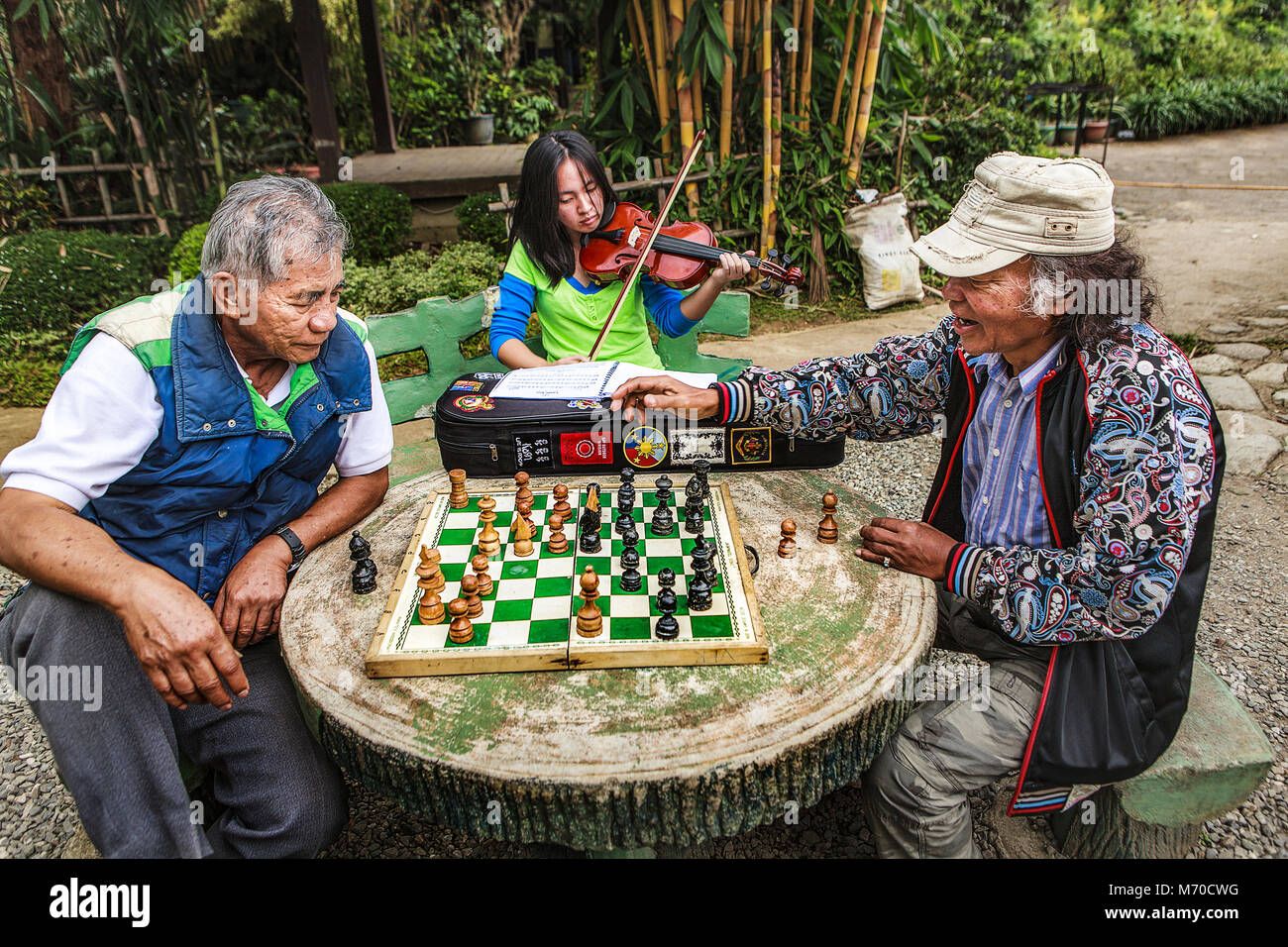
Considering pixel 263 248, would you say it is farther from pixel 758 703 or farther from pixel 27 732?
pixel 27 732

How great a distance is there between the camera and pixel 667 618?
5.74ft

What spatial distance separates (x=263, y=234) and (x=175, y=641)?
93 centimetres

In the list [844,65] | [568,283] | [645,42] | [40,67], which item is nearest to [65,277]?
[40,67]

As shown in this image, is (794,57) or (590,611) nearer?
(590,611)

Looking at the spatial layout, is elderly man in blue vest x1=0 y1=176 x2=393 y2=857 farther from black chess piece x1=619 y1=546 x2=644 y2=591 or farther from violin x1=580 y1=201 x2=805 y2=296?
violin x1=580 y1=201 x2=805 y2=296

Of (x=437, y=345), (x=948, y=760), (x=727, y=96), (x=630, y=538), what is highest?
(x=727, y=96)

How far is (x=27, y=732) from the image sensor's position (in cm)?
286

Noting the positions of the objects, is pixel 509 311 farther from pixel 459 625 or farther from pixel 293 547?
pixel 459 625

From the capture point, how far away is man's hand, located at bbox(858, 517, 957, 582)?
1.94 m

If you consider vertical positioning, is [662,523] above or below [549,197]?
below

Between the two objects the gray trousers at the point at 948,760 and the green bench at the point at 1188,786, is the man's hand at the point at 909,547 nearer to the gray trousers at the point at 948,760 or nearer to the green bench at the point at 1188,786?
the gray trousers at the point at 948,760
